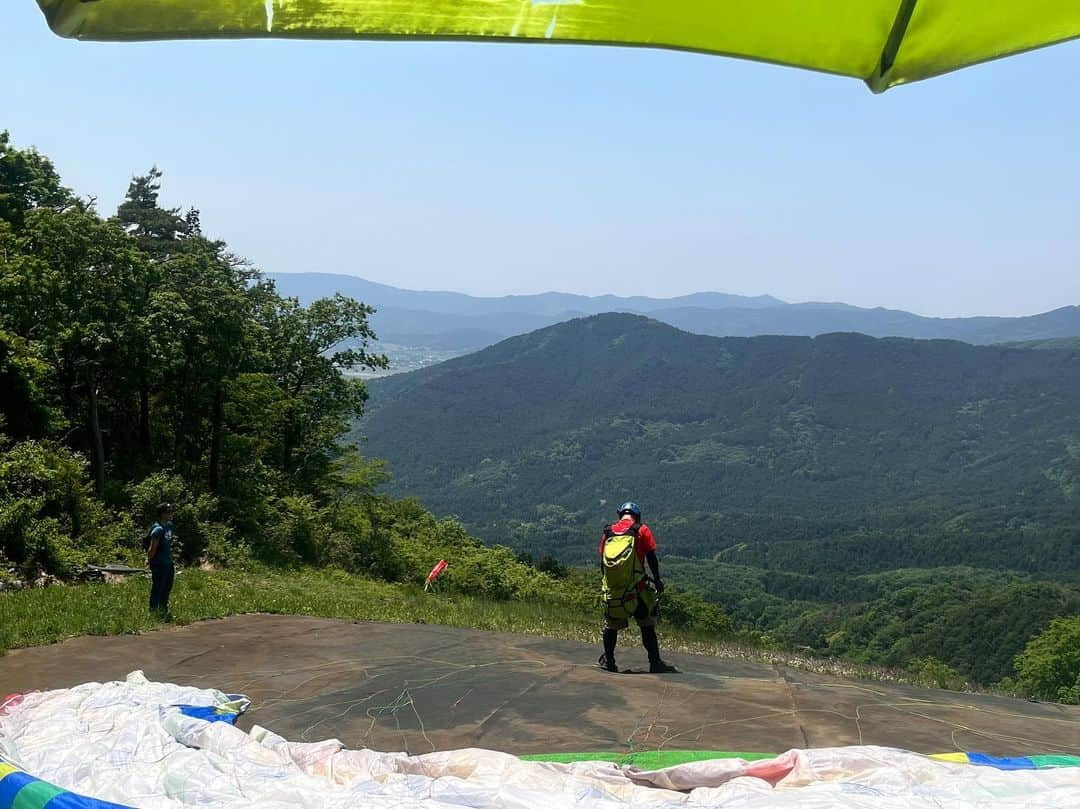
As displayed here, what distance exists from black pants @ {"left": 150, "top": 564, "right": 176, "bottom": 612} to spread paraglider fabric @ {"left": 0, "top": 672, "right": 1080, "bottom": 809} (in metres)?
6.18

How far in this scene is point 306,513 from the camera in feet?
96.7

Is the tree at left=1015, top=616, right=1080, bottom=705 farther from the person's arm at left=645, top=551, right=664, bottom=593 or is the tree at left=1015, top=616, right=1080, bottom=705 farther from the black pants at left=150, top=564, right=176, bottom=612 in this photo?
the black pants at left=150, top=564, right=176, bottom=612

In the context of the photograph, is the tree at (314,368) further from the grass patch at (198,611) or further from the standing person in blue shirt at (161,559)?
the standing person in blue shirt at (161,559)

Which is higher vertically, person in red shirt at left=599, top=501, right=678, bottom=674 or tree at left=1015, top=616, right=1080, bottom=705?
person in red shirt at left=599, top=501, right=678, bottom=674

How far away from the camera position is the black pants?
12.0 m

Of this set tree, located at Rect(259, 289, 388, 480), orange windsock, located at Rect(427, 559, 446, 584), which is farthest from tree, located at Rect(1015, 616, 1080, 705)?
tree, located at Rect(259, 289, 388, 480)

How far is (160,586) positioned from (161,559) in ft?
1.23

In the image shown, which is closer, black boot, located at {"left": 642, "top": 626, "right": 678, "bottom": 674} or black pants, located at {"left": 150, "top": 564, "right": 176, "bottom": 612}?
black boot, located at {"left": 642, "top": 626, "right": 678, "bottom": 674}

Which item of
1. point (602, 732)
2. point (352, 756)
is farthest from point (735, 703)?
Result: point (352, 756)

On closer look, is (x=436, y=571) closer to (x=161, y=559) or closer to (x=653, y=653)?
(x=161, y=559)

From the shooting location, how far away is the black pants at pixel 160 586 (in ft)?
39.5

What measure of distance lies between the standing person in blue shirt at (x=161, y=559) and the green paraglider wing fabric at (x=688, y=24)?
10837 mm

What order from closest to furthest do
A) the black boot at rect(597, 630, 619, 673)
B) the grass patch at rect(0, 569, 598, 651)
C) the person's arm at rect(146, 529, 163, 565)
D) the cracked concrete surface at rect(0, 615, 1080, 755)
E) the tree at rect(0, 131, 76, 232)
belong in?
the cracked concrete surface at rect(0, 615, 1080, 755) → the black boot at rect(597, 630, 619, 673) → the grass patch at rect(0, 569, 598, 651) → the person's arm at rect(146, 529, 163, 565) → the tree at rect(0, 131, 76, 232)

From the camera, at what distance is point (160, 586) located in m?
12.1
